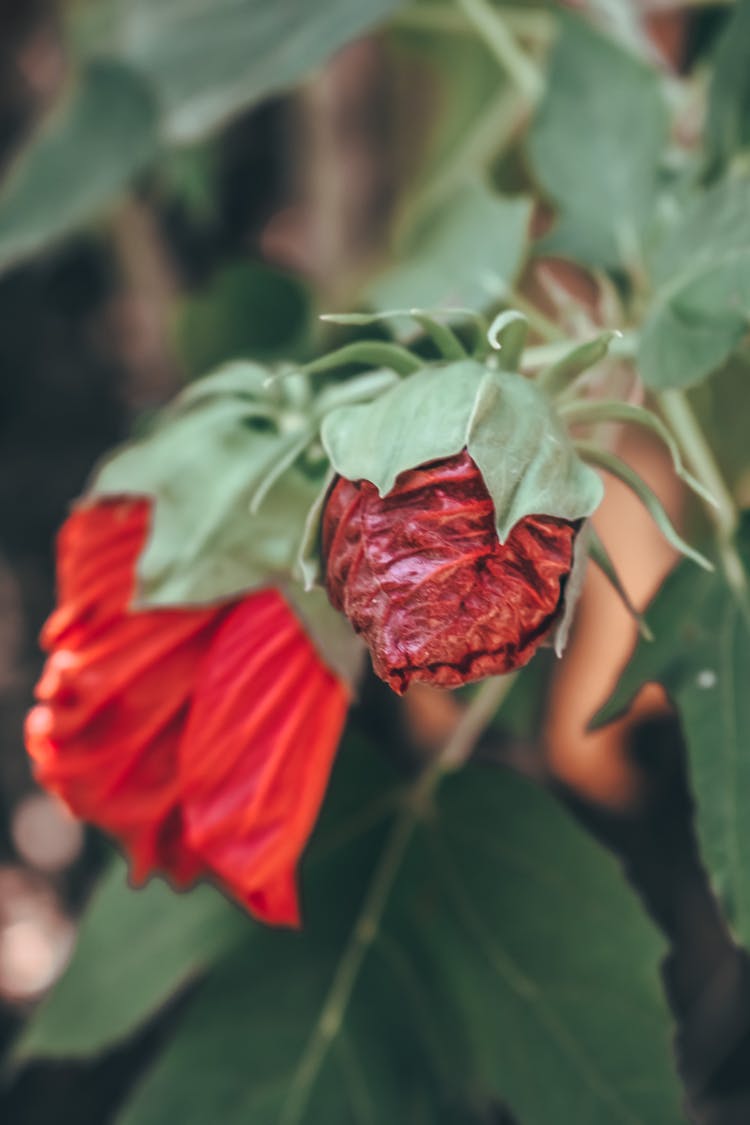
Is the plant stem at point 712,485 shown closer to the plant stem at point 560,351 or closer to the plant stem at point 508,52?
the plant stem at point 560,351

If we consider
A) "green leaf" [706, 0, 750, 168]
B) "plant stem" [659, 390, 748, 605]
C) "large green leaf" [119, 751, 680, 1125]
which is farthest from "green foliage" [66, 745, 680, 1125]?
"green leaf" [706, 0, 750, 168]

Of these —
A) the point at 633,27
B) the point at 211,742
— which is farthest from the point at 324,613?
the point at 633,27

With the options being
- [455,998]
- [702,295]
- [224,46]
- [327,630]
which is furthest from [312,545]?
[224,46]

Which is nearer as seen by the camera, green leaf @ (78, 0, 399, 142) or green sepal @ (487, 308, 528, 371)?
green sepal @ (487, 308, 528, 371)

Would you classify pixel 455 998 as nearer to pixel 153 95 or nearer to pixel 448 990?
pixel 448 990

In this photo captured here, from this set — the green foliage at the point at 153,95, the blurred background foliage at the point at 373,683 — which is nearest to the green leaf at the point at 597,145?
the blurred background foliage at the point at 373,683

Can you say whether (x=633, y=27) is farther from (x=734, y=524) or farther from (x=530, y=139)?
(x=734, y=524)

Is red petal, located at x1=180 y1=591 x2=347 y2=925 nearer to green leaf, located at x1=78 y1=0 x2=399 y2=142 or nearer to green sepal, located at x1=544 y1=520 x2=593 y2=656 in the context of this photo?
green sepal, located at x1=544 y1=520 x2=593 y2=656
